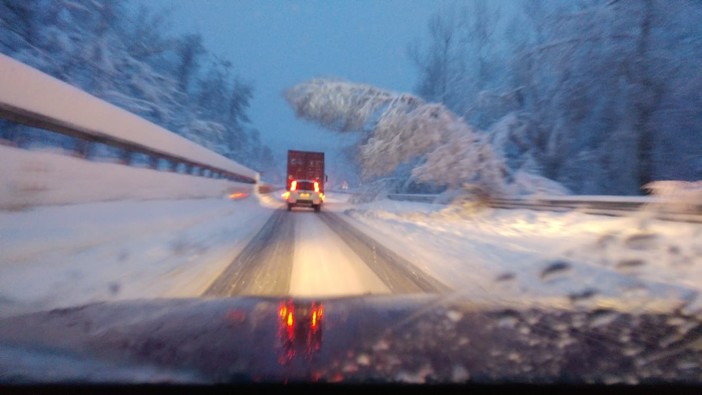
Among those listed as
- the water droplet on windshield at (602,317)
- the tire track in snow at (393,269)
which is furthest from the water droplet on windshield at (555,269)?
the water droplet on windshield at (602,317)

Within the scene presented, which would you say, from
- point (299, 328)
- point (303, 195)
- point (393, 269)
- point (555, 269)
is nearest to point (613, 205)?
point (555, 269)

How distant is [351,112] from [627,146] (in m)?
11.2

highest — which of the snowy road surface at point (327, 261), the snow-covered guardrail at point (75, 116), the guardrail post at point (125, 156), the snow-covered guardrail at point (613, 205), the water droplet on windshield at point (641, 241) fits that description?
the snow-covered guardrail at point (75, 116)

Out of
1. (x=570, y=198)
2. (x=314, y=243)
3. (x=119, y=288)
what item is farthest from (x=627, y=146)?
(x=119, y=288)

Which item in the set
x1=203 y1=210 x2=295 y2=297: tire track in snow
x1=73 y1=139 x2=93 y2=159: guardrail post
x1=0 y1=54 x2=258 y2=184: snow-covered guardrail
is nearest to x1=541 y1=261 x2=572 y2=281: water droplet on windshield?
x1=203 y1=210 x2=295 y2=297: tire track in snow

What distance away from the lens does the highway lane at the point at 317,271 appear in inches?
256

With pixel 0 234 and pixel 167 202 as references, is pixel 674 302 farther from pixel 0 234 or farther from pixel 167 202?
pixel 167 202

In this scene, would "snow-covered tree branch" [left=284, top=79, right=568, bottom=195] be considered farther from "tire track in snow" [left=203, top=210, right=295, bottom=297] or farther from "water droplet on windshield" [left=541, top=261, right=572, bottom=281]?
"water droplet on windshield" [left=541, top=261, right=572, bottom=281]

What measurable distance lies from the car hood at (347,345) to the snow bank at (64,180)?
334cm

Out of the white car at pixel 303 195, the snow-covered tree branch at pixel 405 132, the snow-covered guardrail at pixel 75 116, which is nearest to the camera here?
the snow-covered guardrail at pixel 75 116

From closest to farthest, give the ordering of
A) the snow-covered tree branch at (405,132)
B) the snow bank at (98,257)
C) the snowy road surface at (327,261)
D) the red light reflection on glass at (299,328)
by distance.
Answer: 1. the red light reflection on glass at (299,328)
2. the snow bank at (98,257)
3. the snowy road surface at (327,261)
4. the snow-covered tree branch at (405,132)

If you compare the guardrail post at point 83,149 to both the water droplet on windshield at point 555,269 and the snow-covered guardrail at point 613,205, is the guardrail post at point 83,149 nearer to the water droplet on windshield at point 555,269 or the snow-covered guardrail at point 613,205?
the water droplet on windshield at point 555,269

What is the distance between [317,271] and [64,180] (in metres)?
4.63

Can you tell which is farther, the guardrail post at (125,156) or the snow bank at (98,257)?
the guardrail post at (125,156)
